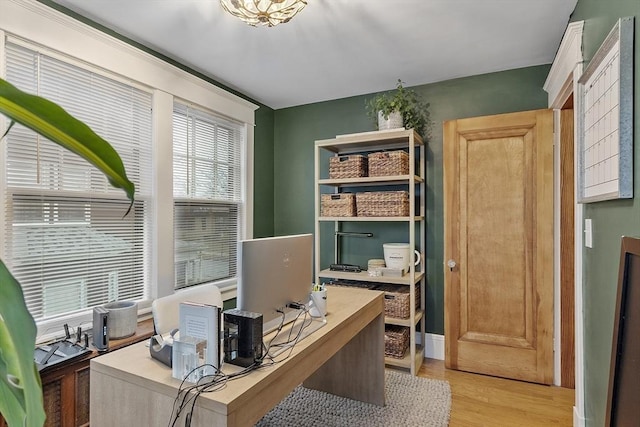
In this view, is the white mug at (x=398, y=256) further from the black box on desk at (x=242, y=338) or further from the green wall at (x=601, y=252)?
the black box on desk at (x=242, y=338)

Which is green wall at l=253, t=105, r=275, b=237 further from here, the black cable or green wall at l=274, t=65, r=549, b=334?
the black cable

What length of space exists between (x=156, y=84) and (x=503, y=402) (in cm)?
335

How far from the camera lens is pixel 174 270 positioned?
110 inches

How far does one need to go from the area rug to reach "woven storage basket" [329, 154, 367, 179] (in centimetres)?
173

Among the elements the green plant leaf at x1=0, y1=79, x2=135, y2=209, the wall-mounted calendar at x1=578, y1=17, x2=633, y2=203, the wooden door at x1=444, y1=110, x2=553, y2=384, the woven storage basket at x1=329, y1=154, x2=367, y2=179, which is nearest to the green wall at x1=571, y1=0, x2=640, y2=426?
the wall-mounted calendar at x1=578, y1=17, x2=633, y2=203

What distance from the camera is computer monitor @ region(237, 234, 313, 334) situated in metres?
1.38

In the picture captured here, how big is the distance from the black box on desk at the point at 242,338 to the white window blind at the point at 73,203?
1.41 meters

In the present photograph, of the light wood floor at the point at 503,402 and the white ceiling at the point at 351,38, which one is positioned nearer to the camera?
the white ceiling at the point at 351,38

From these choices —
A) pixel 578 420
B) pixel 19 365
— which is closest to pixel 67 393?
pixel 19 365

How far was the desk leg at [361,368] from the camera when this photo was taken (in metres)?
2.39

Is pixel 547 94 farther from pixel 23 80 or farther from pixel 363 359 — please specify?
pixel 23 80

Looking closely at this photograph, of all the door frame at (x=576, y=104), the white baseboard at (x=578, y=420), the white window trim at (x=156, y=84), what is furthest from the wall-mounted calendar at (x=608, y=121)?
the white window trim at (x=156, y=84)

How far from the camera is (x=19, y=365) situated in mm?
399

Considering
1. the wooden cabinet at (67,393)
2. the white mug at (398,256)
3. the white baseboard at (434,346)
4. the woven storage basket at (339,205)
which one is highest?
the woven storage basket at (339,205)
